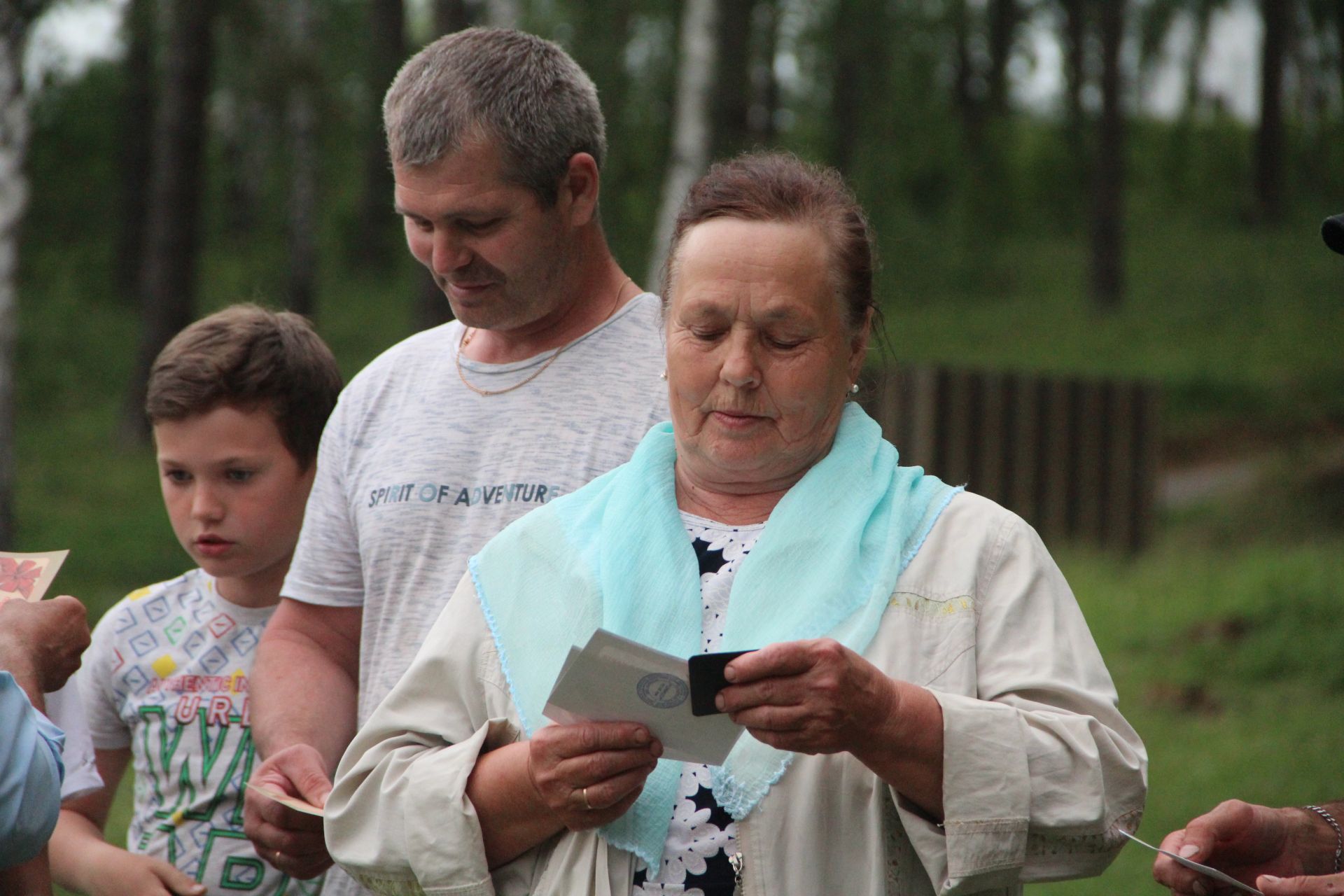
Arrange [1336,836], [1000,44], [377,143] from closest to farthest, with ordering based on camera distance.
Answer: [1336,836] → [377,143] → [1000,44]

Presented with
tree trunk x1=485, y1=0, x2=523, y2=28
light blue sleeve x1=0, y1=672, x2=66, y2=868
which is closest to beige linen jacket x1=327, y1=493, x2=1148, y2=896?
light blue sleeve x1=0, y1=672, x2=66, y2=868

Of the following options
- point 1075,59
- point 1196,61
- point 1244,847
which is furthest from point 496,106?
point 1196,61

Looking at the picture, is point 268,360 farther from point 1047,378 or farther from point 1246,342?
point 1246,342

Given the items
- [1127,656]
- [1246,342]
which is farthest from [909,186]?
[1127,656]

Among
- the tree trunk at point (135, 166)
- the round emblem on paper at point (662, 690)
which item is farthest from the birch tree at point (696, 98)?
the tree trunk at point (135, 166)

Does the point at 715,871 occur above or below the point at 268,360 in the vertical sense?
below

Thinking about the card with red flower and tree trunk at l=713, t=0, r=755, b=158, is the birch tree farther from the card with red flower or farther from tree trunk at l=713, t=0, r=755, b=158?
the card with red flower

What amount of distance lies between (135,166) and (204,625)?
19232 mm

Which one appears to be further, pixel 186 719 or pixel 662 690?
pixel 186 719

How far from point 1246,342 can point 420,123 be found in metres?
18.2

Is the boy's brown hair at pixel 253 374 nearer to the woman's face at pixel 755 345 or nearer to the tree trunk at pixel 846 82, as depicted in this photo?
Result: the woman's face at pixel 755 345

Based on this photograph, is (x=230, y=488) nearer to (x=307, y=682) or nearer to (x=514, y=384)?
(x=307, y=682)

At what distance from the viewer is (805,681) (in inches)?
84.7

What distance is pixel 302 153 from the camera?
47.5 ft
